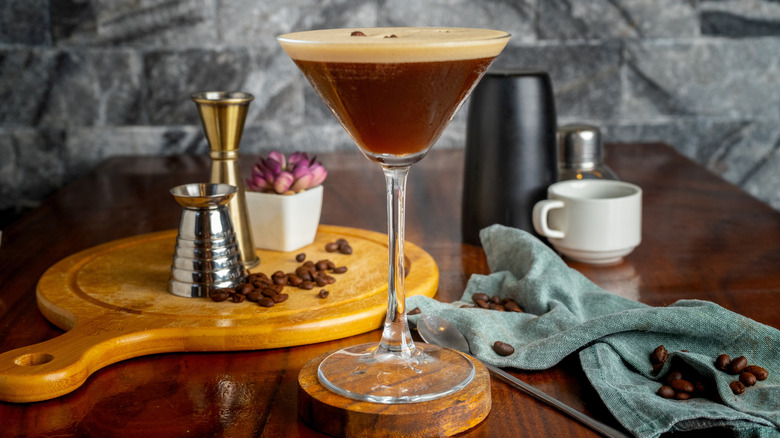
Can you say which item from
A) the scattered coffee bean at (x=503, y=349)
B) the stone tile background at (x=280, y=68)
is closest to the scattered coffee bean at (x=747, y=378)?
the scattered coffee bean at (x=503, y=349)

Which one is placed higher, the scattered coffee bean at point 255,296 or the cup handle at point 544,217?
the cup handle at point 544,217

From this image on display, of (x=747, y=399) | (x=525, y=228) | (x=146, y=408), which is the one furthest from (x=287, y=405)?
(x=525, y=228)

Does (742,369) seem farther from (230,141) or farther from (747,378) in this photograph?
(230,141)

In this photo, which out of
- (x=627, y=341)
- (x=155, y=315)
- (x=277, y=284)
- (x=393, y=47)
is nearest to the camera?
(x=393, y=47)

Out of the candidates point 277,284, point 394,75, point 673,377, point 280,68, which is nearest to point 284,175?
point 277,284

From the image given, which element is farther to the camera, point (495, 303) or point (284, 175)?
point (284, 175)

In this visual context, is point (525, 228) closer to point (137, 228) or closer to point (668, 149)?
point (137, 228)

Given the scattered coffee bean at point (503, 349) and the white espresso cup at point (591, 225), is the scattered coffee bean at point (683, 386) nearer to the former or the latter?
the scattered coffee bean at point (503, 349)

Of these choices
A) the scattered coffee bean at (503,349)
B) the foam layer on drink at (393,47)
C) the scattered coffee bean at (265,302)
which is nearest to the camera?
the foam layer on drink at (393,47)
